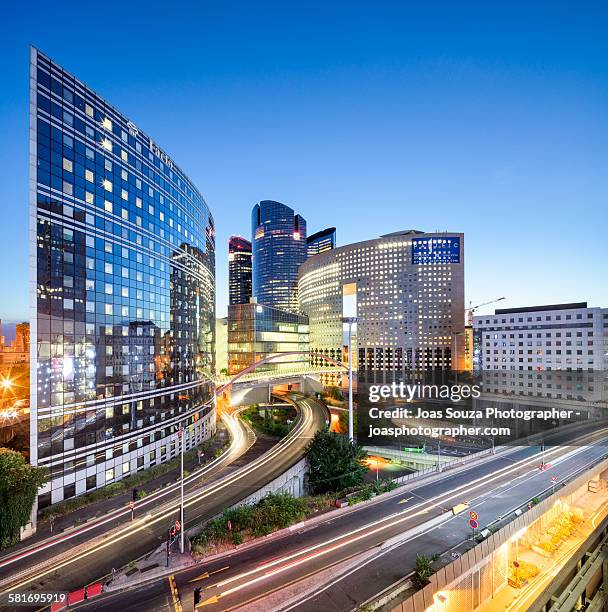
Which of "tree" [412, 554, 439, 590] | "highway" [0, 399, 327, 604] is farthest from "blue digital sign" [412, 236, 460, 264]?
"tree" [412, 554, 439, 590]

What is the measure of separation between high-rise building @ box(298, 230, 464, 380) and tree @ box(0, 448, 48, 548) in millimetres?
123040

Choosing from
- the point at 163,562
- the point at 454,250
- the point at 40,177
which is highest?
the point at 454,250

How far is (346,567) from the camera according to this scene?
23188 mm

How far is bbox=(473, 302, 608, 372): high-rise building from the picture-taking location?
95.5 metres

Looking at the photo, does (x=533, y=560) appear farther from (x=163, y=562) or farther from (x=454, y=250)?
(x=454, y=250)

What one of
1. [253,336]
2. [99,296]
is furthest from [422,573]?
[253,336]

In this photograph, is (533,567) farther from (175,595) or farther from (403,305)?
(403,305)

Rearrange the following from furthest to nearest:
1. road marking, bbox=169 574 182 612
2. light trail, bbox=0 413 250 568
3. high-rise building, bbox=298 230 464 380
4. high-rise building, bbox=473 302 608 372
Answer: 1. high-rise building, bbox=298 230 464 380
2. high-rise building, bbox=473 302 608 372
3. light trail, bbox=0 413 250 568
4. road marking, bbox=169 574 182 612

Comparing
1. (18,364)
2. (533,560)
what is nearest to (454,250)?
(533,560)

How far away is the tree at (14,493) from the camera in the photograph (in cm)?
2758

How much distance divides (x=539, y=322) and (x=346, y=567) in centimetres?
10686

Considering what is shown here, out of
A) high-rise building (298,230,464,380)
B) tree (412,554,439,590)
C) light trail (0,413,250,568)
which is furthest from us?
high-rise building (298,230,464,380)

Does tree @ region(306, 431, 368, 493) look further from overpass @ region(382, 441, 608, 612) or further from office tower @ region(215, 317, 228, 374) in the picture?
office tower @ region(215, 317, 228, 374)

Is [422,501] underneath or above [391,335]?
underneath
